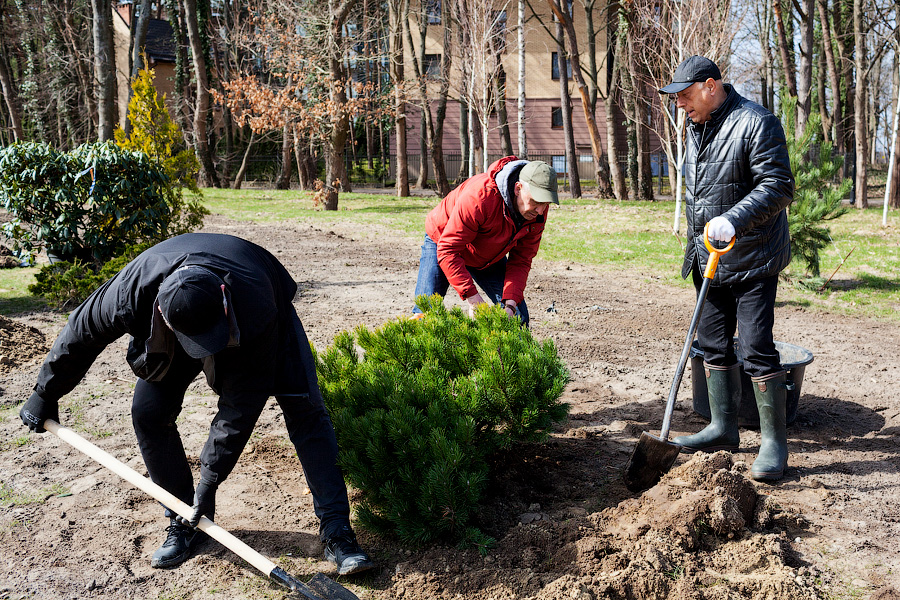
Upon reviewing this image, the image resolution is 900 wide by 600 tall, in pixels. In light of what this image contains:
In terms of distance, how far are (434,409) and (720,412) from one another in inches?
69.9

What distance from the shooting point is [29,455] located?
410 cm

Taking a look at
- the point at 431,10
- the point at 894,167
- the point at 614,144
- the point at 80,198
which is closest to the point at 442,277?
the point at 80,198

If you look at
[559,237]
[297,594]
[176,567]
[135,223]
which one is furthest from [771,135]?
[559,237]

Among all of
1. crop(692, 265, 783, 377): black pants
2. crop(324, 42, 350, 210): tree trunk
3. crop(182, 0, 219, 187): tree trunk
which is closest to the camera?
crop(692, 265, 783, 377): black pants

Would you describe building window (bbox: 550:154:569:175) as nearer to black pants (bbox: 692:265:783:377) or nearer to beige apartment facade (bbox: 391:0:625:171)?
beige apartment facade (bbox: 391:0:625:171)

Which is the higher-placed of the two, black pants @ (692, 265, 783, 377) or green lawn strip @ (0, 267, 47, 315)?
black pants @ (692, 265, 783, 377)

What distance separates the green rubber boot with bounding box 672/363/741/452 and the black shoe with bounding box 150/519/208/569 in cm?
252

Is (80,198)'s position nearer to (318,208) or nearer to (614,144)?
(318,208)

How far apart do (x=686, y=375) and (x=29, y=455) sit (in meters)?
4.44

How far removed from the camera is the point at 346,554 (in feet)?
9.58

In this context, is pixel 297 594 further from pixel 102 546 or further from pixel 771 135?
pixel 771 135

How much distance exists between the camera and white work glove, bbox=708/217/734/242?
10.6 feet

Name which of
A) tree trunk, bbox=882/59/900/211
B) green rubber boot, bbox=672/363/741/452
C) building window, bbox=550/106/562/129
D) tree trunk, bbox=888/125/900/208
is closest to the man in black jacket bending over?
green rubber boot, bbox=672/363/741/452

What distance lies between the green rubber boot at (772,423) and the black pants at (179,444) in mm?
2176
